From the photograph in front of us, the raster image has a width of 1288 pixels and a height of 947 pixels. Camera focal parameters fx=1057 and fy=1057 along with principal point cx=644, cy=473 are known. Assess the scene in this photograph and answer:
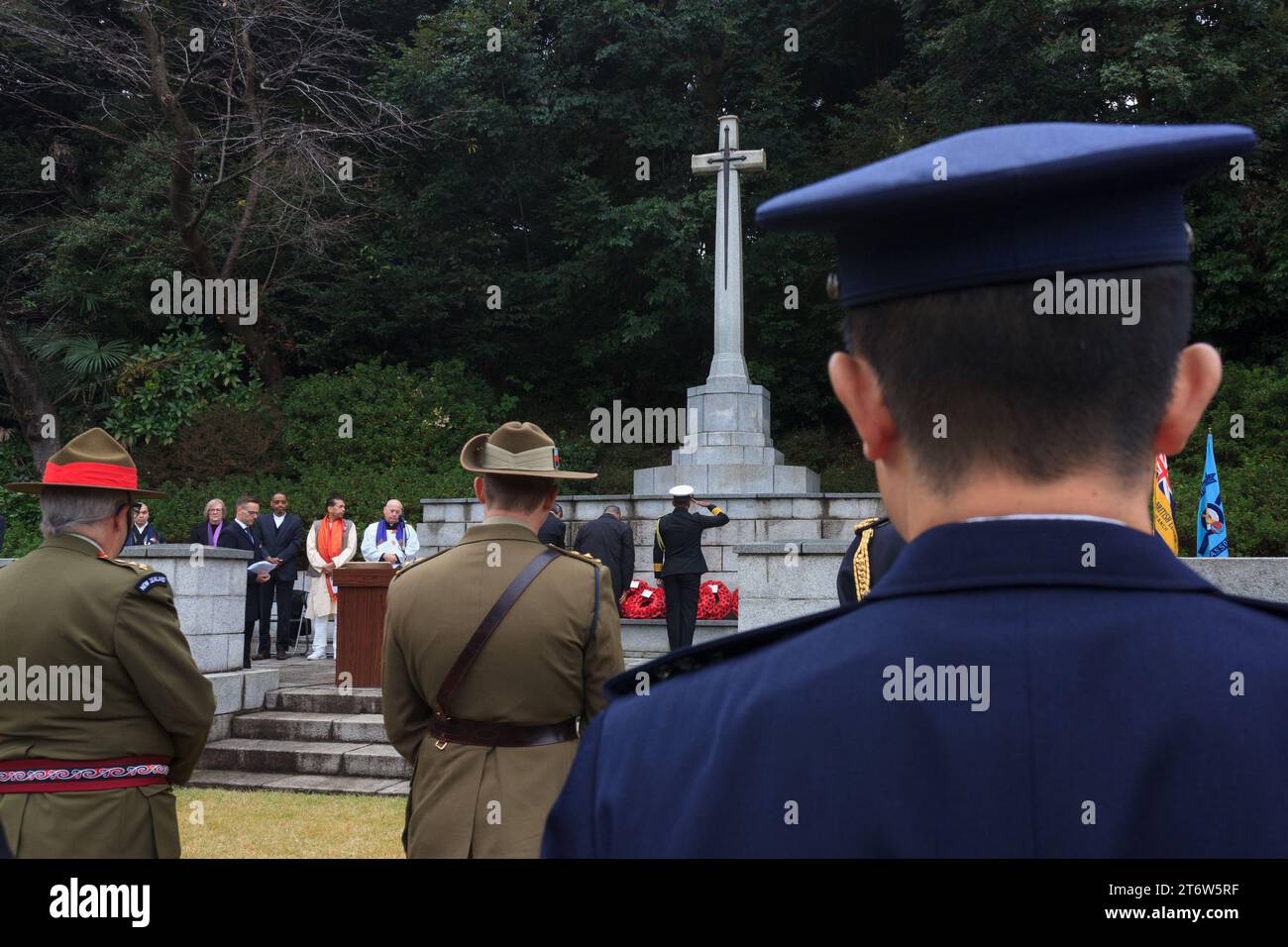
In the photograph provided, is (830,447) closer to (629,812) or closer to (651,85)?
(651,85)

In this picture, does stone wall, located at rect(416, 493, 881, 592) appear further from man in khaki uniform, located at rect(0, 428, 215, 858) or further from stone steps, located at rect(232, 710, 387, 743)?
man in khaki uniform, located at rect(0, 428, 215, 858)

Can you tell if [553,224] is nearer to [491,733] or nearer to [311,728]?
[311,728]

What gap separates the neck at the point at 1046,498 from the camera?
1070mm

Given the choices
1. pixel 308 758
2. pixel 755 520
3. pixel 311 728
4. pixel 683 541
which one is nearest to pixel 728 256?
pixel 755 520

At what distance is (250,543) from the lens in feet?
45.3

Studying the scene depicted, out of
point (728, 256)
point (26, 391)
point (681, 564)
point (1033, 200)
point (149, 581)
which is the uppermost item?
point (728, 256)

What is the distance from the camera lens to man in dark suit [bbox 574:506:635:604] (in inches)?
477

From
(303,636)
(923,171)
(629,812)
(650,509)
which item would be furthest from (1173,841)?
(303,636)

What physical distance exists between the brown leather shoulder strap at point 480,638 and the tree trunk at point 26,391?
21087mm

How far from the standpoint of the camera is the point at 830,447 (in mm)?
24531

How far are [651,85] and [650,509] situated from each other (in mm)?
14614

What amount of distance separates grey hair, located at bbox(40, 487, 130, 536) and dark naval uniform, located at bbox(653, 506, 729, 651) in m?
8.01

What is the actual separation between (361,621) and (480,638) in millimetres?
7436

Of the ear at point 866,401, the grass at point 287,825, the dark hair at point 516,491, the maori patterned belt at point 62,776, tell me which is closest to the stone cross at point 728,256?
the grass at point 287,825
